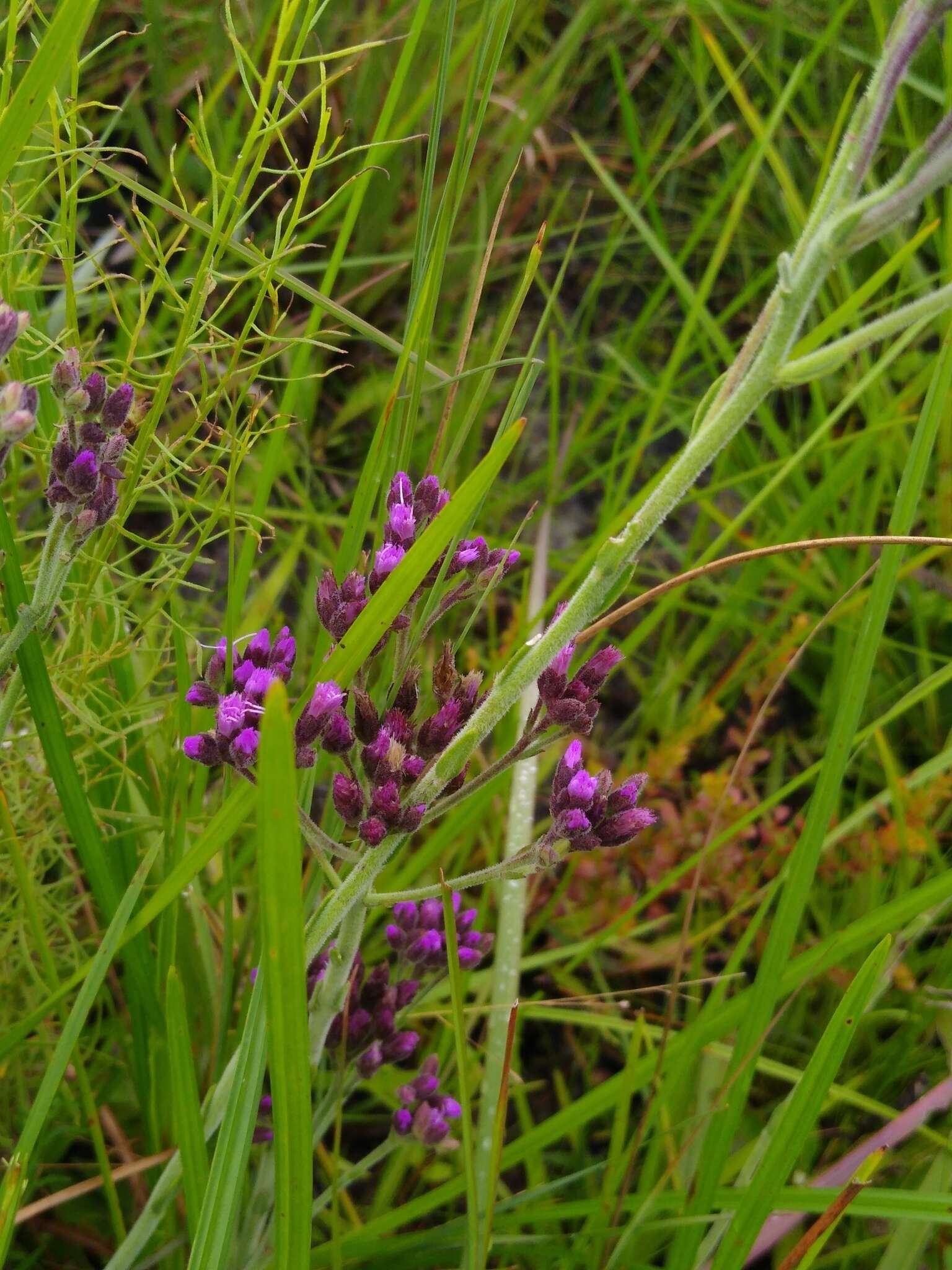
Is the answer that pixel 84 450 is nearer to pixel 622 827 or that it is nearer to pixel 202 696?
pixel 202 696

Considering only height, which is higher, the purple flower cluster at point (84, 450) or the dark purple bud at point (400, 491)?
the purple flower cluster at point (84, 450)

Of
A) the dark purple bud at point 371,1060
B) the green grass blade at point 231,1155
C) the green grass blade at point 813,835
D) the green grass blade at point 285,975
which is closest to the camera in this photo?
the green grass blade at point 285,975

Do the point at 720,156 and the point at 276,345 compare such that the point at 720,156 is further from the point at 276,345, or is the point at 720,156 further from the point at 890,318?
the point at 890,318

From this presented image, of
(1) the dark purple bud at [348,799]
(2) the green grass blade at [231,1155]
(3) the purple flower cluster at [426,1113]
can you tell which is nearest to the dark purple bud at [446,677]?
(1) the dark purple bud at [348,799]

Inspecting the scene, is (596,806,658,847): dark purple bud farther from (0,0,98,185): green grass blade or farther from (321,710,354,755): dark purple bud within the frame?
(0,0,98,185): green grass blade

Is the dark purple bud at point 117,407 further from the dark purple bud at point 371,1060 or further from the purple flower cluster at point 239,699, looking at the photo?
the dark purple bud at point 371,1060

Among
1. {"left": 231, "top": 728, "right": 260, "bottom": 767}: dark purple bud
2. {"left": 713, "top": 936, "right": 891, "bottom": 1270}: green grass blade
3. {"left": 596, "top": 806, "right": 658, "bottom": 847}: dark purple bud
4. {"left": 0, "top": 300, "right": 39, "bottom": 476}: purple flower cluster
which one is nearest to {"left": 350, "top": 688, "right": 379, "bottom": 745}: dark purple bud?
{"left": 231, "top": 728, "right": 260, "bottom": 767}: dark purple bud

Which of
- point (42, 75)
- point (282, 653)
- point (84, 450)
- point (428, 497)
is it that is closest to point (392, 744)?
point (282, 653)
